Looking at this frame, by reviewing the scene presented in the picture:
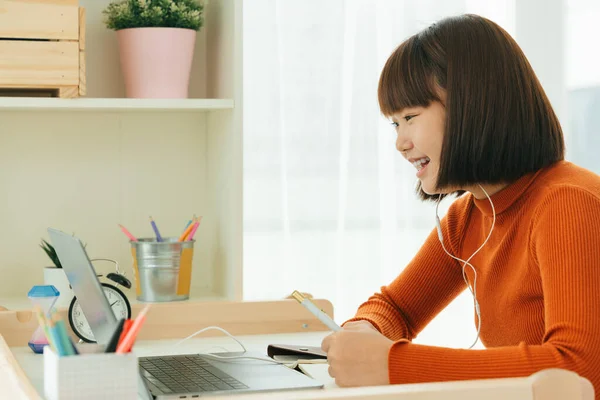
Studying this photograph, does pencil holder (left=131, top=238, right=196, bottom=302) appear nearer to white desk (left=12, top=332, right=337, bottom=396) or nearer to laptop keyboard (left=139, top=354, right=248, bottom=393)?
white desk (left=12, top=332, right=337, bottom=396)

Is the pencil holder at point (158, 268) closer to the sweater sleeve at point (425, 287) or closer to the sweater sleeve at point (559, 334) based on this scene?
the sweater sleeve at point (425, 287)

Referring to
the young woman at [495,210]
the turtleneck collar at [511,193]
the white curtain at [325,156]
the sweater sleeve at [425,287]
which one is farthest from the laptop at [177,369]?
the white curtain at [325,156]

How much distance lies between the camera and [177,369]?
1284 millimetres

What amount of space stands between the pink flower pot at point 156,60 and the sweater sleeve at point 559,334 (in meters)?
0.97

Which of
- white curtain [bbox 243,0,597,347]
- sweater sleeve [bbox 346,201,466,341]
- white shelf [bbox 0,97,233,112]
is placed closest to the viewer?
sweater sleeve [bbox 346,201,466,341]

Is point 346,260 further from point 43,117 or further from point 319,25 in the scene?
point 43,117

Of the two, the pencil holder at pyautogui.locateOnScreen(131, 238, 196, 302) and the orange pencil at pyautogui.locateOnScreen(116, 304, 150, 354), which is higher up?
the orange pencil at pyautogui.locateOnScreen(116, 304, 150, 354)

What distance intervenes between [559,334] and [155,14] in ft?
3.81

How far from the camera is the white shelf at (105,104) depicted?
5.85 feet

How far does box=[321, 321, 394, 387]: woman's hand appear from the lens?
1186 millimetres

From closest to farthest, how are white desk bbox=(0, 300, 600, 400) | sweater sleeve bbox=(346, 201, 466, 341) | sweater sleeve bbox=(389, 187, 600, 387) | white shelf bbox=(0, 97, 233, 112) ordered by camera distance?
1. sweater sleeve bbox=(389, 187, 600, 387)
2. white desk bbox=(0, 300, 600, 400)
3. sweater sleeve bbox=(346, 201, 466, 341)
4. white shelf bbox=(0, 97, 233, 112)

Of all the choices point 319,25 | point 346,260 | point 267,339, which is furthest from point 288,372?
point 319,25

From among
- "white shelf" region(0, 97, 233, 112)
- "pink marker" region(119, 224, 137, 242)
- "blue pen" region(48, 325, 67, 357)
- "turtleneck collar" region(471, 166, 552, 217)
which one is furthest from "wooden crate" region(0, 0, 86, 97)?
"blue pen" region(48, 325, 67, 357)

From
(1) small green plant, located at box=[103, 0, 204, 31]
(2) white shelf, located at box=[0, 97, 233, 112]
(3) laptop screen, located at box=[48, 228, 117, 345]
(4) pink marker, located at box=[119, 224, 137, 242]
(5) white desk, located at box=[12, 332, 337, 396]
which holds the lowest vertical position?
(5) white desk, located at box=[12, 332, 337, 396]
